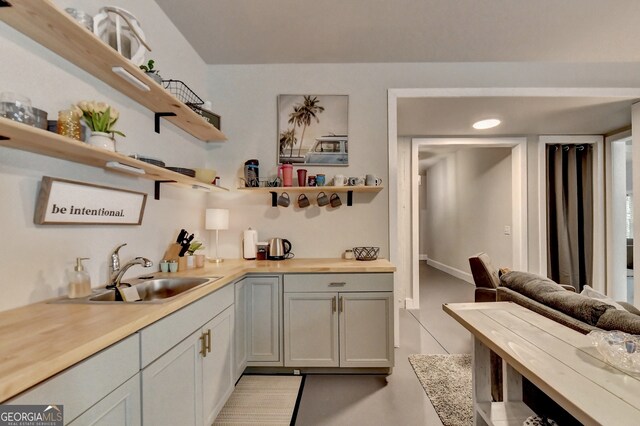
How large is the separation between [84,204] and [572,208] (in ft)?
18.3

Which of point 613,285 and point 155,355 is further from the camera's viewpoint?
point 613,285

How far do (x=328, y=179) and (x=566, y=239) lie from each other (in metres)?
3.80

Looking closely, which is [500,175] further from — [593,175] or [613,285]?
[613,285]

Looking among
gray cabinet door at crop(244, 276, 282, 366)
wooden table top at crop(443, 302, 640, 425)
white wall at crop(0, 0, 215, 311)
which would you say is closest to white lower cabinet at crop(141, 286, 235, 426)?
gray cabinet door at crop(244, 276, 282, 366)

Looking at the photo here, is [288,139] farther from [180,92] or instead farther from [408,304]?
[408,304]

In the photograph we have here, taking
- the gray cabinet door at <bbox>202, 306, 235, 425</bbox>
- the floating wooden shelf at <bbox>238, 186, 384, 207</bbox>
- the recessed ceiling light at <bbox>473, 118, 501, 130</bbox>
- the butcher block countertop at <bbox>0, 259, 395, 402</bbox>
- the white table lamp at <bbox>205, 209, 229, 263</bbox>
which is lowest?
the gray cabinet door at <bbox>202, 306, 235, 425</bbox>

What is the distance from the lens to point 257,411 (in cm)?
196

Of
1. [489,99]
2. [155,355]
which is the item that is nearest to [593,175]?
[489,99]

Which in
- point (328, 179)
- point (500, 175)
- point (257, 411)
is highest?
point (500, 175)

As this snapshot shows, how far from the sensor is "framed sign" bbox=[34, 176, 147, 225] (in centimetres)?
125

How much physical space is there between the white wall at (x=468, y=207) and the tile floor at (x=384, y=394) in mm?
2339

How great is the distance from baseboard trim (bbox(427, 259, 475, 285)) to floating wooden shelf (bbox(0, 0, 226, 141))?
577cm

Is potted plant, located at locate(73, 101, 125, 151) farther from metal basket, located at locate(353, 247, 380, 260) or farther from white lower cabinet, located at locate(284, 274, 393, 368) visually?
metal basket, located at locate(353, 247, 380, 260)

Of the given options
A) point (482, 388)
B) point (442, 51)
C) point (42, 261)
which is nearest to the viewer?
point (42, 261)
